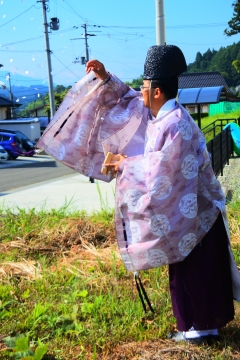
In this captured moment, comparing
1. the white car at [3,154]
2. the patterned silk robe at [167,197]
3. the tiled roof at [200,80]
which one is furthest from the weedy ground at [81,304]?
the tiled roof at [200,80]

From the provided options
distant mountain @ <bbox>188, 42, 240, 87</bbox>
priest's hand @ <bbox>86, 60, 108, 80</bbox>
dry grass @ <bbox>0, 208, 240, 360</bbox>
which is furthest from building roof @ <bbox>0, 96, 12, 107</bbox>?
distant mountain @ <bbox>188, 42, 240, 87</bbox>

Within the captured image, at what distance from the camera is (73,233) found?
493 cm

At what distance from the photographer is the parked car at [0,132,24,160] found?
90.8ft

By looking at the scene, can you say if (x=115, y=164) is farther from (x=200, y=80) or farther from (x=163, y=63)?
(x=200, y=80)

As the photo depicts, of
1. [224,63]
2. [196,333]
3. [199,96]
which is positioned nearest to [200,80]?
[199,96]

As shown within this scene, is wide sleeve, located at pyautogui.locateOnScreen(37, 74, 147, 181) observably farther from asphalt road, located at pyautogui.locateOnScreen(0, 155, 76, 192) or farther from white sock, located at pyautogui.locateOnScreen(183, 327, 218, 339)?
asphalt road, located at pyautogui.locateOnScreen(0, 155, 76, 192)

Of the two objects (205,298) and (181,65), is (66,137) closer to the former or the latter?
(181,65)

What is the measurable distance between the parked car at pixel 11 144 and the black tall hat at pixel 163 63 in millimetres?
25679

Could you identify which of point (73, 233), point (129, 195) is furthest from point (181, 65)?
point (73, 233)

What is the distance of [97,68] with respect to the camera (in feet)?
9.95

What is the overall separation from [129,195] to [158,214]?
0.18m

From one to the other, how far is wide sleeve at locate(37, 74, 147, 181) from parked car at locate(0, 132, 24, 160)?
25.0 metres

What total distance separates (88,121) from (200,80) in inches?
1308

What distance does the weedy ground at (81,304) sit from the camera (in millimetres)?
2723
